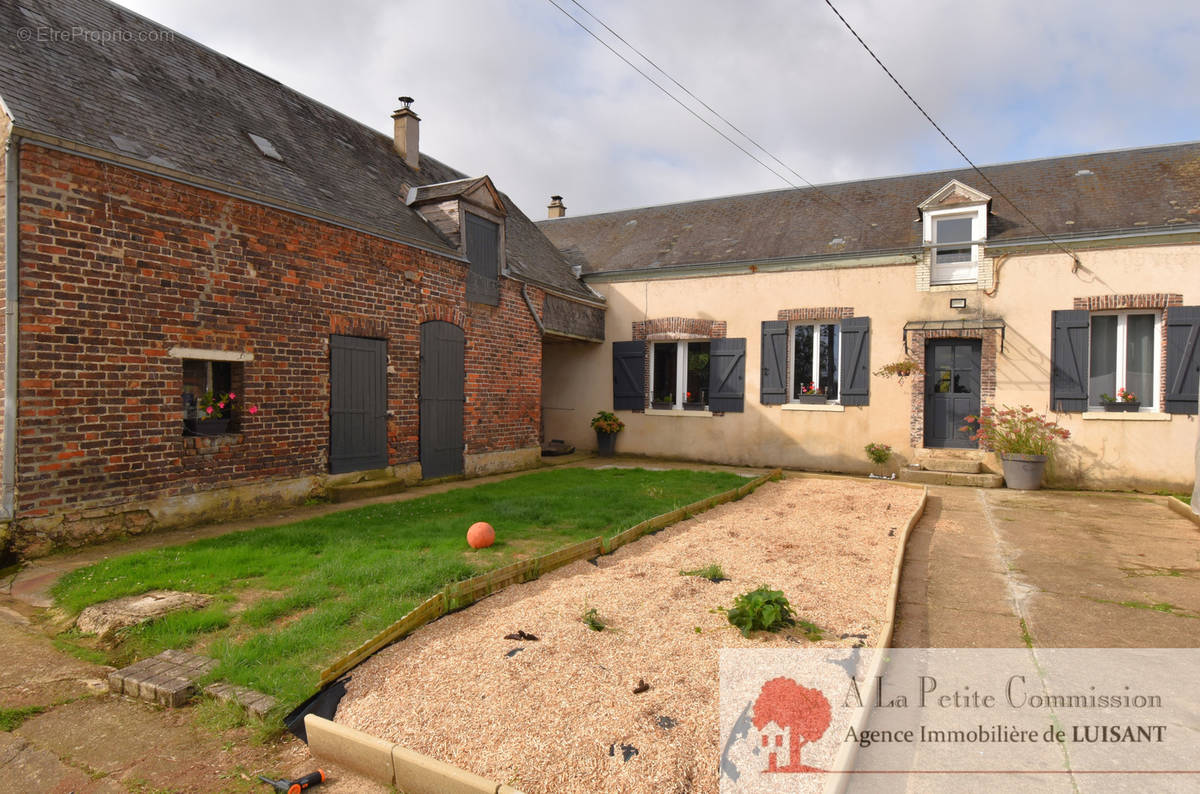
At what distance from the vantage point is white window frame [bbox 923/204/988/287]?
10.8 m

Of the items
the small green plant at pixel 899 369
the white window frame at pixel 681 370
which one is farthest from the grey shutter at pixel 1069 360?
the white window frame at pixel 681 370

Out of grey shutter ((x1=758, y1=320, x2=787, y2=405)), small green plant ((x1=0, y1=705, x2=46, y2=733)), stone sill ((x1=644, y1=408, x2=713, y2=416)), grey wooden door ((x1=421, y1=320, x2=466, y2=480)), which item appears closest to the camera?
small green plant ((x1=0, y1=705, x2=46, y2=733))

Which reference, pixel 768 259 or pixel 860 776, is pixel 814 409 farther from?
pixel 860 776

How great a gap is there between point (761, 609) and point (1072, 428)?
30.5ft

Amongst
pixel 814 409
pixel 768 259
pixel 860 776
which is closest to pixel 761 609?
pixel 860 776

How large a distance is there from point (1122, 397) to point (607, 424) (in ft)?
→ 28.9

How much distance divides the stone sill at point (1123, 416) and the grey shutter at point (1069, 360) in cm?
17

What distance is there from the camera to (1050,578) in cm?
512

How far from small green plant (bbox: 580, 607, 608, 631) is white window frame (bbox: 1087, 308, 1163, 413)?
10041 millimetres

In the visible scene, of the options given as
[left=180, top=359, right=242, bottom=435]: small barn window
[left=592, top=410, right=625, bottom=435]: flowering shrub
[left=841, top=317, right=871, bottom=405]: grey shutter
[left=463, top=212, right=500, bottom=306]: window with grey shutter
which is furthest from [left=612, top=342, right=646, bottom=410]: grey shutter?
[left=180, top=359, right=242, bottom=435]: small barn window

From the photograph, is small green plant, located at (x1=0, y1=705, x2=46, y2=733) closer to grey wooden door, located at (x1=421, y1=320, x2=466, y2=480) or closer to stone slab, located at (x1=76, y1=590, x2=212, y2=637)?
stone slab, located at (x1=76, y1=590, x2=212, y2=637)

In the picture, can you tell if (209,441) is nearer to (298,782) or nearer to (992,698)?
(298,782)

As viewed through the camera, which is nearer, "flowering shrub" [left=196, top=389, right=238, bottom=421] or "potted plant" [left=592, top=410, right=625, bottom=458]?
"flowering shrub" [left=196, top=389, right=238, bottom=421]

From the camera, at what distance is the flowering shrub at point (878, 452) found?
1120 cm
